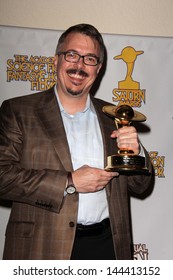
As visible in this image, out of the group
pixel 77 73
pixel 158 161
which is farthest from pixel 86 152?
pixel 158 161

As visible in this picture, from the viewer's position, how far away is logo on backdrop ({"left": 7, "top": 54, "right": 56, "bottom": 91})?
253 cm

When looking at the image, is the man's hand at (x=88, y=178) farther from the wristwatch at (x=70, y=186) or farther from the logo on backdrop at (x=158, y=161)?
the logo on backdrop at (x=158, y=161)

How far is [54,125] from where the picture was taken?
176cm

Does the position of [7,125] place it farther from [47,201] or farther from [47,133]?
[47,201]

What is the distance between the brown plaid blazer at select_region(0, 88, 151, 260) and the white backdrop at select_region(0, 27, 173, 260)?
752mm

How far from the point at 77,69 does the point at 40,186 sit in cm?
64

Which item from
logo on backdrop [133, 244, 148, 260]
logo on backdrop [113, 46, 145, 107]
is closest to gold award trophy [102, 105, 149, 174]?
logo on backdrop [113, 46, 145, 107]

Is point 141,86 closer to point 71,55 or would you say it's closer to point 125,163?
point 71,55

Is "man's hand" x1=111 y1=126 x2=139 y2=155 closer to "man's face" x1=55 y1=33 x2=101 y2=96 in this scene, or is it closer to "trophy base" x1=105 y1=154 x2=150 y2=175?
"trophy base" x1=105 y1=154 x2=150 y2=175

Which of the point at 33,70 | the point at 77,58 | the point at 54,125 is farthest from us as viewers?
the point at 33,70

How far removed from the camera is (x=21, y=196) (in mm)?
1608
